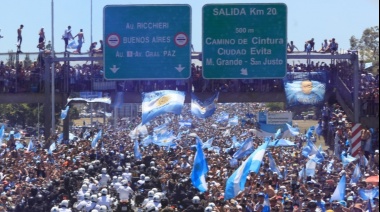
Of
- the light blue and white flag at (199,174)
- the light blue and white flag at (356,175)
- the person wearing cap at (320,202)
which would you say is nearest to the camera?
the person wearing cap at (320,202)

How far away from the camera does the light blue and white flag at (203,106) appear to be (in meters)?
29.2

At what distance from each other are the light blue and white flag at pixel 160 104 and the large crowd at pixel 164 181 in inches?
61.4

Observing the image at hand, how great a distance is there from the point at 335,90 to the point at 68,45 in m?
8.17

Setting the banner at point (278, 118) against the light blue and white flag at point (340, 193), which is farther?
the banner at point (278, 118)

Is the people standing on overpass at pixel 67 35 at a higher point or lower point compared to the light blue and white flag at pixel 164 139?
higher

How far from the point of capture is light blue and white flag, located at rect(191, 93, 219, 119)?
29.2 metres

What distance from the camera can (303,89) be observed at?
29516 mm

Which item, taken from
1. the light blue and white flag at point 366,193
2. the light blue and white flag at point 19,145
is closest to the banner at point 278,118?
the light blue and white flag at point 19,145

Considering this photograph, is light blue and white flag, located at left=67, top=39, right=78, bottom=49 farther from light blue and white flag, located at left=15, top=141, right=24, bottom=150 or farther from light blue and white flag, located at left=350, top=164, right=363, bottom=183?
light blue and white flag, located at left=350, top=164, right=363, bottom=183

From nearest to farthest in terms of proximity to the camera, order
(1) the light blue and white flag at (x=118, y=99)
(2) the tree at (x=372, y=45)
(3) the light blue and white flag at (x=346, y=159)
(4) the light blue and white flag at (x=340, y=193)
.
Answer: (2) the tree at (x=372, y=45) < (4) the light blue and white flag at (x=340, y=193) < (3) the light blue and white flag at (x=346, y=159) < (1) the light blue and white flag at (x=118, y=99)

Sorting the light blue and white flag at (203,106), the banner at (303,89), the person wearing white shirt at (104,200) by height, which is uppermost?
the banner at (303,89)

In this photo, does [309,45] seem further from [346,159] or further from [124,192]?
[124,192]

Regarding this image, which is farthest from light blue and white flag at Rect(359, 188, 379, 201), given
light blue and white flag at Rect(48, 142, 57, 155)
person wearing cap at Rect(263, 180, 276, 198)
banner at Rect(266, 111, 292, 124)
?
banner at Rect(266, 111, 292, 124)

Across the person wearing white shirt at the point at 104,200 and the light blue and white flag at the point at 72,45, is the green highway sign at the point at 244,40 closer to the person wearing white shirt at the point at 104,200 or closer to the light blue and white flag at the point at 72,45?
the person wearing white shirt at the point at 104,200
